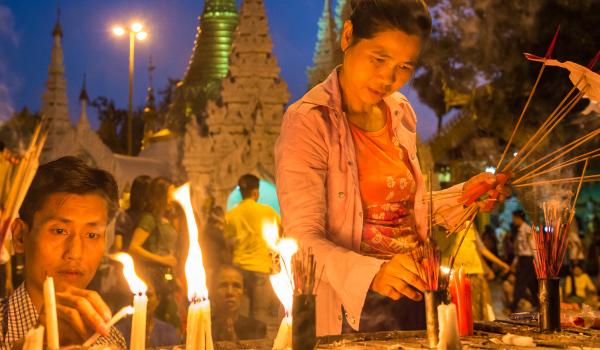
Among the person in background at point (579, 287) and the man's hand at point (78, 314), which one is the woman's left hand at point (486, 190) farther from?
the person in background at point (579, 287)

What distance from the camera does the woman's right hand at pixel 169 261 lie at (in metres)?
6.24

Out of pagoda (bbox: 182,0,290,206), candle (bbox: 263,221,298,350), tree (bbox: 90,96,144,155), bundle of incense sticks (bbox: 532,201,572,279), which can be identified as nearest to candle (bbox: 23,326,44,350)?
candle (bbox: 263,221,298,350)

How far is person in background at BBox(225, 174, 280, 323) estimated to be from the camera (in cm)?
859

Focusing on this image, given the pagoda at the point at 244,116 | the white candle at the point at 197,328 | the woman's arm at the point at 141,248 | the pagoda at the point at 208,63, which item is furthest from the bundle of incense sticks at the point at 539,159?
the pagoda at the point at 208,63

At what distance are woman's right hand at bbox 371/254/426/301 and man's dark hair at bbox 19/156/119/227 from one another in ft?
3.03

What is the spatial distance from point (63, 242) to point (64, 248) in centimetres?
2

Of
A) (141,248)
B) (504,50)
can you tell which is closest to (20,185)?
(141,248)

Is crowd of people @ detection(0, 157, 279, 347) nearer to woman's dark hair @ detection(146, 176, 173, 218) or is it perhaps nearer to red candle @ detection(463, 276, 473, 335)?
woman's dark hair @ detection(146, 176, 173, 218)

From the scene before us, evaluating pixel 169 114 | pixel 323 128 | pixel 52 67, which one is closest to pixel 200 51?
pixel 169 114

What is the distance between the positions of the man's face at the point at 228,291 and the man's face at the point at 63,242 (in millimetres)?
4185

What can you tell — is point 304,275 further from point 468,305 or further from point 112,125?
point 112,125

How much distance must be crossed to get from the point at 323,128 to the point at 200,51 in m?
27.6

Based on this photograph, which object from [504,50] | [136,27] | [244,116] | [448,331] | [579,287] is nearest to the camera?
[448,331]

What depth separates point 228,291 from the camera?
6602mm
